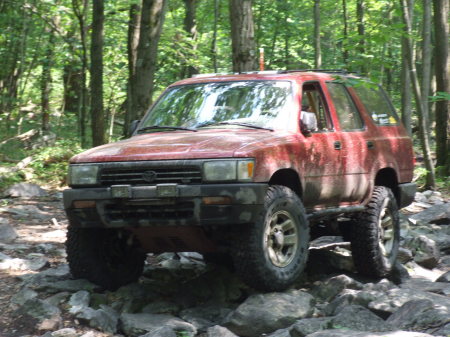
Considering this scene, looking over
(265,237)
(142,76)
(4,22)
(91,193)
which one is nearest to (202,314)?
(265,237)

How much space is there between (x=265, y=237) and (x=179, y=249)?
0.82 m

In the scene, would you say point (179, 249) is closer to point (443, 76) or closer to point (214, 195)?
point (214, 195)

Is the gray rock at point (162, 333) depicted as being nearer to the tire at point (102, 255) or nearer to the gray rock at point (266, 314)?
the gray rock at point (266, 314)

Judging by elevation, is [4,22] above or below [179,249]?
above

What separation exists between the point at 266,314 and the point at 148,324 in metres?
0.97

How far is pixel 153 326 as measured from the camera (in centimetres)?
552

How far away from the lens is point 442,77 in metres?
15.4

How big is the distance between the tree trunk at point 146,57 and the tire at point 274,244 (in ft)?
20.4

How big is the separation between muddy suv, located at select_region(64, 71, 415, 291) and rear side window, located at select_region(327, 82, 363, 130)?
0.02 meters

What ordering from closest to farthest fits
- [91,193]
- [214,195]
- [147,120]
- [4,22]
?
[214,195], [91,193], [147,120], [4,22]

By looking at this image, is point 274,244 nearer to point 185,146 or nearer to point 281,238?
point 281,238

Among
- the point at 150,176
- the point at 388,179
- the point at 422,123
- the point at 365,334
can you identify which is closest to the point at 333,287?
the point at 388,179

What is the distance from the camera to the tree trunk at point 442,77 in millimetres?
15359

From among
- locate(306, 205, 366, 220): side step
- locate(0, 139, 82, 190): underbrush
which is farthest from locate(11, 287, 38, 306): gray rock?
locate(0, 139, 82, 190): underbrush
